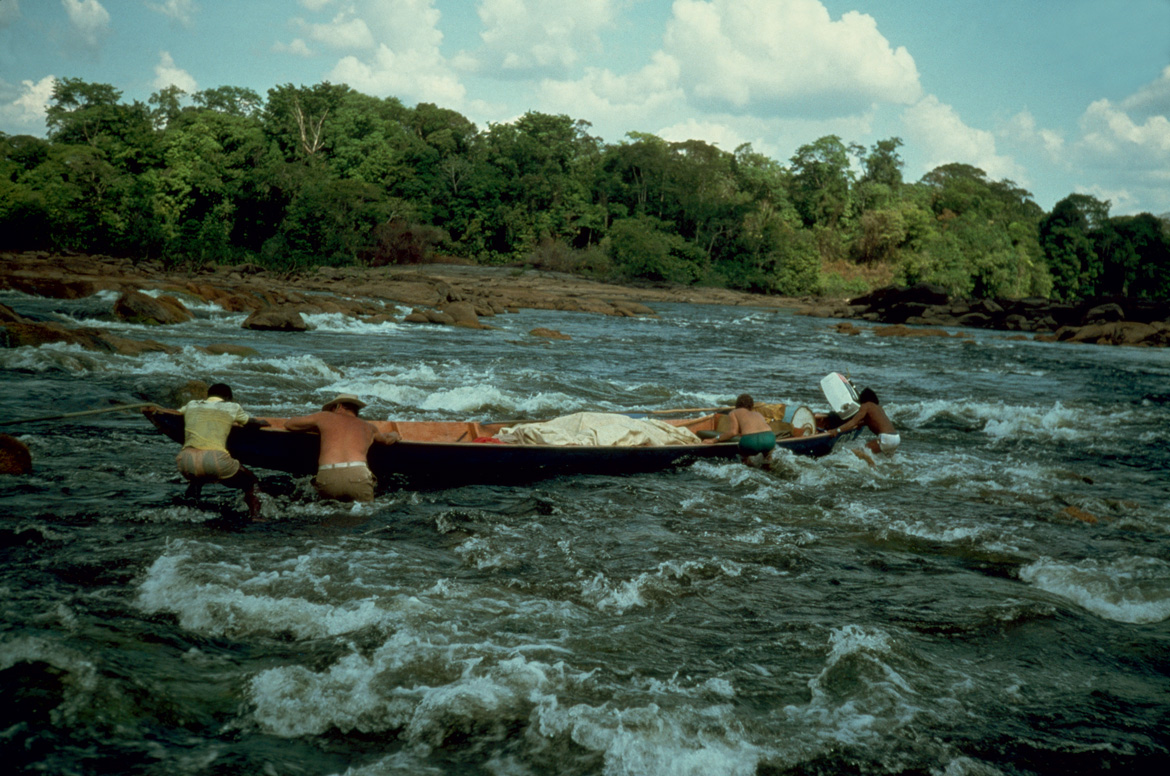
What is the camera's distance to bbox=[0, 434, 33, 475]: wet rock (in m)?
6.85

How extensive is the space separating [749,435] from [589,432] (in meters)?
1.84

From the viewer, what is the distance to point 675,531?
7.01 metres

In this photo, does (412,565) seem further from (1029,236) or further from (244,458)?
(1029,236)

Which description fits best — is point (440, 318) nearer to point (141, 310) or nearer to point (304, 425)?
point (141, 310)

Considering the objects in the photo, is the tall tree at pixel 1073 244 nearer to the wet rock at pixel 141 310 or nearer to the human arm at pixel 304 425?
the wet rock at pixel 141 310

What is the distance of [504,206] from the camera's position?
165ft

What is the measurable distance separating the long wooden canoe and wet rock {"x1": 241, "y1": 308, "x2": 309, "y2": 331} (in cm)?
1254

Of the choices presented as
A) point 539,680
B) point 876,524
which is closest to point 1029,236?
point 876,524

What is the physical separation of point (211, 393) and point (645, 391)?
9.74 m

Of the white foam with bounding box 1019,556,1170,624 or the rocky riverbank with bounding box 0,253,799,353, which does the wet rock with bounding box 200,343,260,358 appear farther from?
the white foam with bounding box 1019,556,1170,624

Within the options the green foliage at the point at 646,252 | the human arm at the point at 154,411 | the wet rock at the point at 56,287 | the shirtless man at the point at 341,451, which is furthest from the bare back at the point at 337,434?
the green foliage at the point at 646,252

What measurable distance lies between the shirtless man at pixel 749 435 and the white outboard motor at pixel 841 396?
186 cm

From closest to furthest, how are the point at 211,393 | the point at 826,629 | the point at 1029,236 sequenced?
the point at 826,629 < the point at 211,393 < the point at 1029,236

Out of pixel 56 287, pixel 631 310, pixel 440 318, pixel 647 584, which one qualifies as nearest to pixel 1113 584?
pixel 647 584
